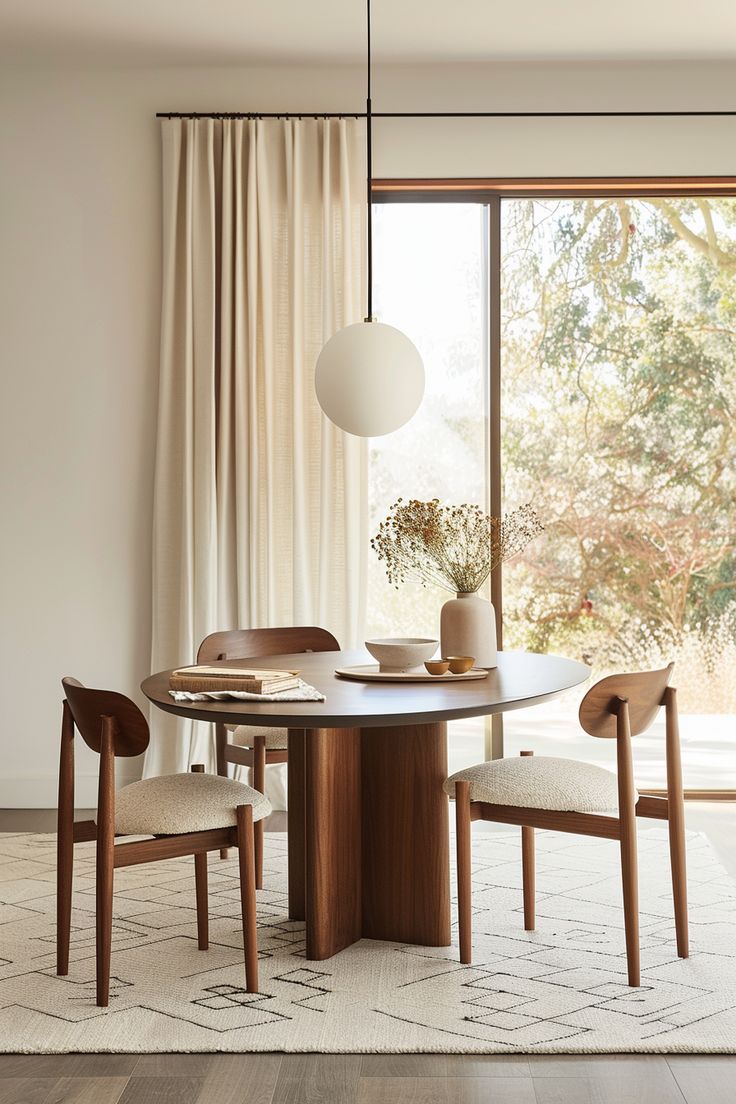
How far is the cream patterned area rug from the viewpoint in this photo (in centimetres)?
230

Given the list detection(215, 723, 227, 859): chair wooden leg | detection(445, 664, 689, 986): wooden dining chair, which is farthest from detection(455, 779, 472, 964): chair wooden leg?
detection(215, 723, 227, 859): chair wooden leg

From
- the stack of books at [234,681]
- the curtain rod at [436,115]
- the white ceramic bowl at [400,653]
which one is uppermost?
the curtain rod at [436,115]

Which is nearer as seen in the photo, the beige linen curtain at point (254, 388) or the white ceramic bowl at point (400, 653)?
the white ceramic bowl at point (400, 653)

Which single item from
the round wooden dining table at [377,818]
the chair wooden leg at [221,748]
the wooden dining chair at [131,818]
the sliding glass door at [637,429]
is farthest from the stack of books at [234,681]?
the sliding glass door at [637,429]

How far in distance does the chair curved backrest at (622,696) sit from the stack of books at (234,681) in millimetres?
682

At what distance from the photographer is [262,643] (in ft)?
11.7

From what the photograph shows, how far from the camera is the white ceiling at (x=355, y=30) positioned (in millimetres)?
3898

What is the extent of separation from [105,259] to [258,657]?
1.91m

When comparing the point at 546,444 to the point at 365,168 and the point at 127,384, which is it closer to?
the point at 365,168

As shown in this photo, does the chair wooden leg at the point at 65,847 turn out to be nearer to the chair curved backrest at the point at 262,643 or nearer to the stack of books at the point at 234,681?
the stack of books at the point at 234,681

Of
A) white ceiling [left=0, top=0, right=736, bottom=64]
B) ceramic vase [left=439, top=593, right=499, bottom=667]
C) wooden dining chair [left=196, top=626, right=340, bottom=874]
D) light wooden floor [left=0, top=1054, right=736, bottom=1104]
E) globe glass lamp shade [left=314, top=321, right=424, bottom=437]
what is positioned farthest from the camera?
white ceiling [left=0, top=0, right=736, bottom=64]

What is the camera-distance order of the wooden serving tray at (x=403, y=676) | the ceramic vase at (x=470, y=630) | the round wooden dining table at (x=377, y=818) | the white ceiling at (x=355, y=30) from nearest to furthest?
the round wooden dining table at (x=377, y=818) < the wooden serving tray at (x=403, y=676) < the ceramic vase at (x=470, y=630) < the white ceiling at (x=355, y=30)

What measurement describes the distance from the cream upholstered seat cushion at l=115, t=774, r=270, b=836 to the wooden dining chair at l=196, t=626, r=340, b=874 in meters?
0.62

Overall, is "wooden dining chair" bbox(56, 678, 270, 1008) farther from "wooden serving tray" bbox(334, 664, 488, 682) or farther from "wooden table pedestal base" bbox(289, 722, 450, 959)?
"wooden serving tray" bbox(334, 664, 488, 682)
